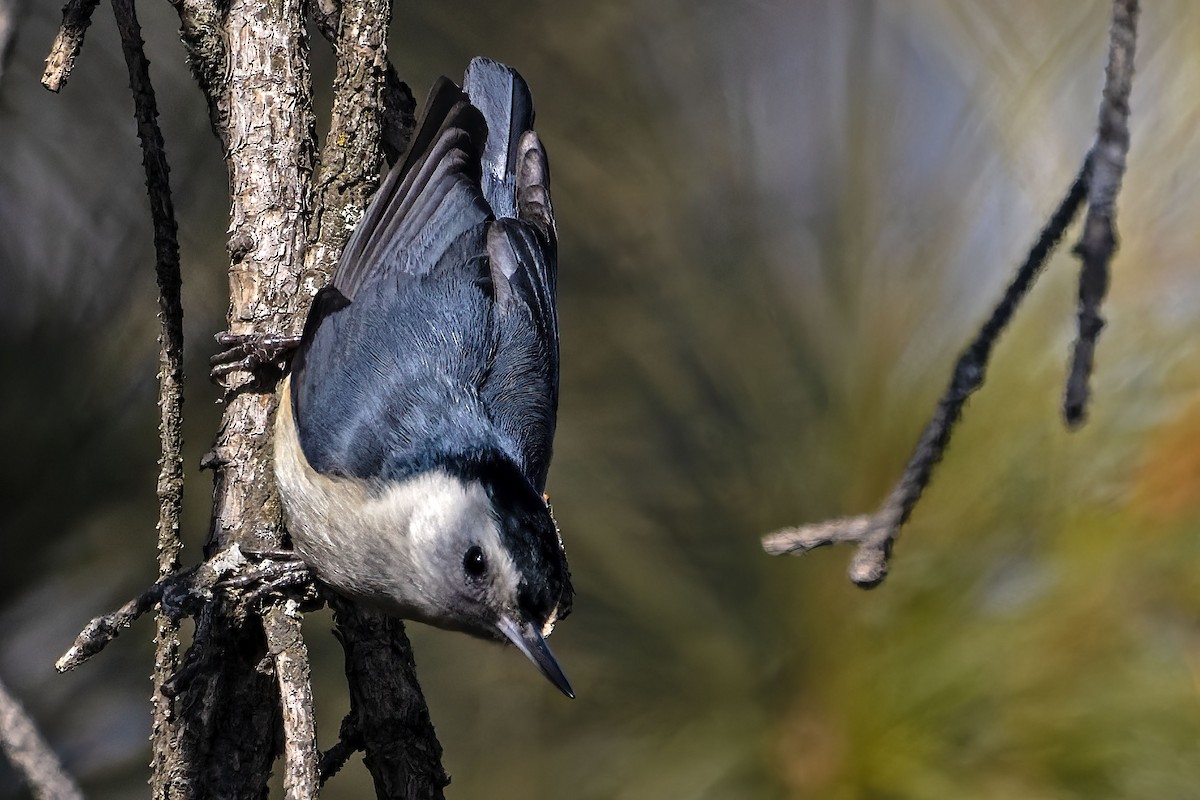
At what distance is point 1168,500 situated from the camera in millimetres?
1259

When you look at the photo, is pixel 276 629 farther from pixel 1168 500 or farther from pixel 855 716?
pixel 1168 500

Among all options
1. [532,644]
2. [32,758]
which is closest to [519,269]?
[532,644]

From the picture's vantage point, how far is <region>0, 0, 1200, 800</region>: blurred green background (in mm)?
1282

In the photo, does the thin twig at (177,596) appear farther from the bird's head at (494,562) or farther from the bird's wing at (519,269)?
the bird's wing at (519,269)

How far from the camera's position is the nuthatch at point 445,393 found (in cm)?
118

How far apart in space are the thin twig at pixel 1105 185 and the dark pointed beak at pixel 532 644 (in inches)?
30.0

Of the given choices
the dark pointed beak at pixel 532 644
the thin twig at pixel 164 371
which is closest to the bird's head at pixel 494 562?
the dark pointed beak at pixel 532 644

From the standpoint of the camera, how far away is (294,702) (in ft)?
3.34

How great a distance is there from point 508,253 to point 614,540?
38 centimetres

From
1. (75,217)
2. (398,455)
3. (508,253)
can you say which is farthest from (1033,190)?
(75,217)

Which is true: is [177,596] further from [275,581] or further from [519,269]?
[519,269]

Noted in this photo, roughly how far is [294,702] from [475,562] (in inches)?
9.1

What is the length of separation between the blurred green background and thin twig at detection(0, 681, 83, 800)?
0.83 m

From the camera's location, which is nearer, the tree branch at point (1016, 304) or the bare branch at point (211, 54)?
the tree branch at point (1016, 304)
